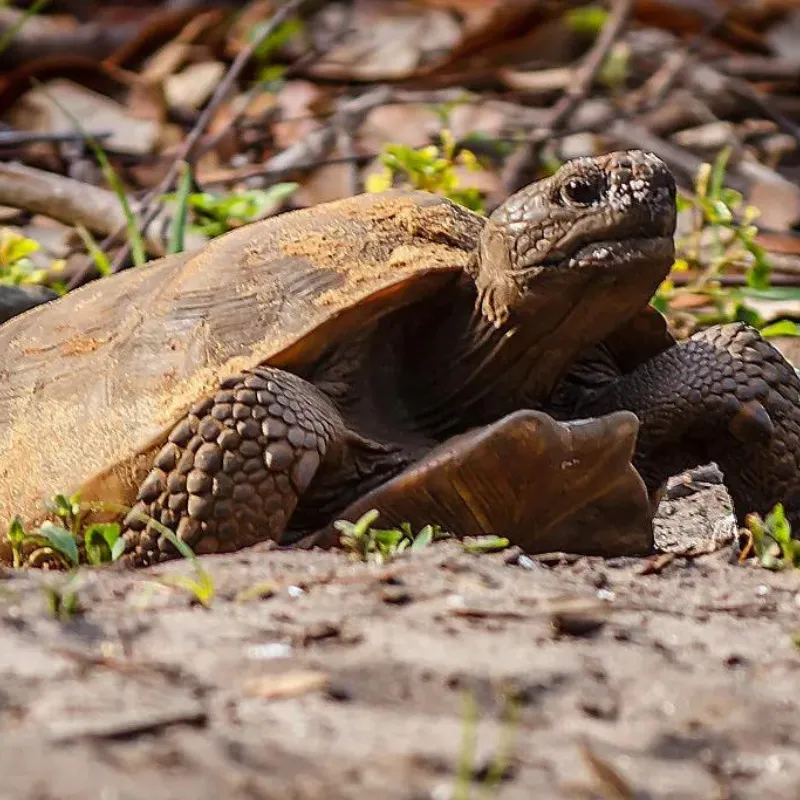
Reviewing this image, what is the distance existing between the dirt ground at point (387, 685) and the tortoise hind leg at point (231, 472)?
0.38m

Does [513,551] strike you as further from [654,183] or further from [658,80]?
[658,80]

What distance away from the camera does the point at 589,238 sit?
345 cm

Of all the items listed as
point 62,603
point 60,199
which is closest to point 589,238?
point 62,603

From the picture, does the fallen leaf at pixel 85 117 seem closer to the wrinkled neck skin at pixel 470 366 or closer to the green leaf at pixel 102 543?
the wrinkled neck skin at pixel 470 366

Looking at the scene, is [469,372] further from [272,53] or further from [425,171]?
[272,53]

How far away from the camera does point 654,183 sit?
345cm

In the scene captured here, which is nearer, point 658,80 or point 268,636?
point 268,636

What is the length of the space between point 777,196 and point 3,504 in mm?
5047

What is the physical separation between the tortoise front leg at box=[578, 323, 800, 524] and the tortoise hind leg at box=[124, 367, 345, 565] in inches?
36.5

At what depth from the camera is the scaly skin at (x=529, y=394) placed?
328 cm

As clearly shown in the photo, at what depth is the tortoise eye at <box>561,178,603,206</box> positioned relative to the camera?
3.48 m

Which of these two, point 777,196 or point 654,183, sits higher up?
point 654,183

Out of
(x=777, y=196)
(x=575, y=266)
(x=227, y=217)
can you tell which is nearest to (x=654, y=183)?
(x=575, y=266)

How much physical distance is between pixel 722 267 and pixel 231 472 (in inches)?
139
